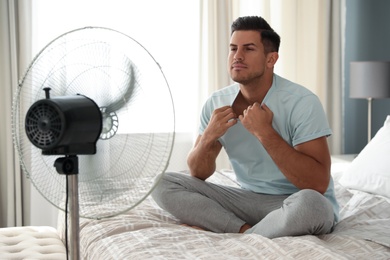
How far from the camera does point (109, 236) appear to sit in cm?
180

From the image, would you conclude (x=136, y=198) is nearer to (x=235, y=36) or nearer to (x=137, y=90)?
(x=137, y=90)

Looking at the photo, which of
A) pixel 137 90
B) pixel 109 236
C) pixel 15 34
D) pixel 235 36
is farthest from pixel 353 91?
pixel 137 90

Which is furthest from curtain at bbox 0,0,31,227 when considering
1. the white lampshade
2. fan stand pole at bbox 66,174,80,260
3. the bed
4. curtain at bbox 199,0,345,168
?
fan stand pole at bbox 66,174,80,260

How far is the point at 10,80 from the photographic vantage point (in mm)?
3287

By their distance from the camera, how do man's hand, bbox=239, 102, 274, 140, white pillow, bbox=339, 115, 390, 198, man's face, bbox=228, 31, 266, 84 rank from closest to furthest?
man's hand, bbox=239, 102, 274, 140 < man's face, bbox=228, 31, 266, 84 < white pillow, bbox=339, 115, 390, 198

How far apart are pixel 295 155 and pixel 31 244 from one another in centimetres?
92

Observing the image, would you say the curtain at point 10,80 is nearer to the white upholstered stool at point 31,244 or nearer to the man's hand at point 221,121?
the white upholstered stool at point 31,244

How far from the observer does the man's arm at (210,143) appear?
6.68 feet

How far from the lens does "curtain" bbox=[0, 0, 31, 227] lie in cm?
326

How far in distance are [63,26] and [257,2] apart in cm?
124

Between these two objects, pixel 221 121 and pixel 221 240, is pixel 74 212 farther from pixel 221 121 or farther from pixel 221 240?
pixel 221 121

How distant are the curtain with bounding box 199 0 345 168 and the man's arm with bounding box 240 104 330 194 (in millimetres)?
1812

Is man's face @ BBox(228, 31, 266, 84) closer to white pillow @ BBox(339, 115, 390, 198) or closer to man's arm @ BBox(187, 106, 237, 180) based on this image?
man's arm @ BBox(187, 106, 237, 180)

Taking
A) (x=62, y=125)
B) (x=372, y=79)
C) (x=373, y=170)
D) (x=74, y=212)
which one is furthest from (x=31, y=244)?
(x=372, y=79)
